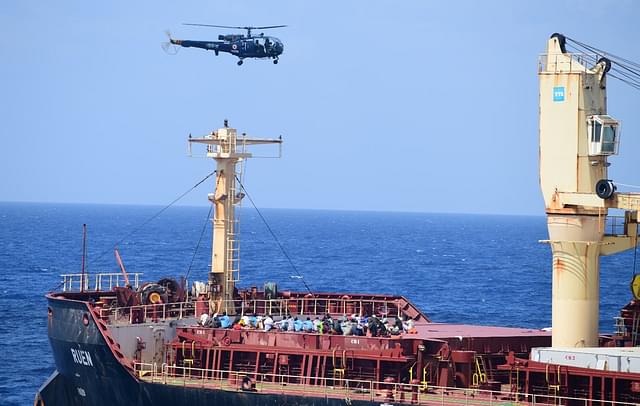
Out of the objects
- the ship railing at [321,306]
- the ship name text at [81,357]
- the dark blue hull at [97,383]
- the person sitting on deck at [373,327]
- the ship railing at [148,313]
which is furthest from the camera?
the ship railing at [321,306]

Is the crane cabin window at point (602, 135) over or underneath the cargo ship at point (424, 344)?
over

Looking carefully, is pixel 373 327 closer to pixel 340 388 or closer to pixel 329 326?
pixel 329 326

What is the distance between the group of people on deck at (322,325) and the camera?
44.0 m

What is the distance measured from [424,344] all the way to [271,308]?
439 inches

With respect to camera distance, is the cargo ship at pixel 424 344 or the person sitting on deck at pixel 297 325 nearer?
the cargo ship at pixel 424 344

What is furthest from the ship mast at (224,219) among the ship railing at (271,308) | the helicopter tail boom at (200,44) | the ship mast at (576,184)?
the helicopter tail boom at (200,44)

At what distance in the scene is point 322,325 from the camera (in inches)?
1759

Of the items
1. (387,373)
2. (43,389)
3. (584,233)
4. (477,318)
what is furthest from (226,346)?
(477,318)

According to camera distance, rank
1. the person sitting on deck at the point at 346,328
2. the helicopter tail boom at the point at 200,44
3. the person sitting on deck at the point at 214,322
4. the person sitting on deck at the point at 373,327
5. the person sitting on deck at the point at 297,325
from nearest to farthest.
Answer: the person sitting on deck at the point at 373,327 < the person sitting on deck at the point at 346,328 < the person sitting on deck at the point at 297,325 < the person sitting on deck at the point at 214,322 < the helicopter tail boom at the point at 200,44

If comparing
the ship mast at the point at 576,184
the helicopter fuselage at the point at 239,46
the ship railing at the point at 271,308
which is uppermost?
the helicopter fuselage at the point at 239,46

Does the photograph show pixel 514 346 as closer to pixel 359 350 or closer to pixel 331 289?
pixel 359 350

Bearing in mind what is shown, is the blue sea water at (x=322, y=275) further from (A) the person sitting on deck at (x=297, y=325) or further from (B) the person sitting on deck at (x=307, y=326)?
(B) the person sitting on deck at (x=307, y=326)

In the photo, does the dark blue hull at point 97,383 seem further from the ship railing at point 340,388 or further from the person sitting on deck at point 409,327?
the person sitting on deck at point 409,327

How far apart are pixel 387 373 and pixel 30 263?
96.0 meters
